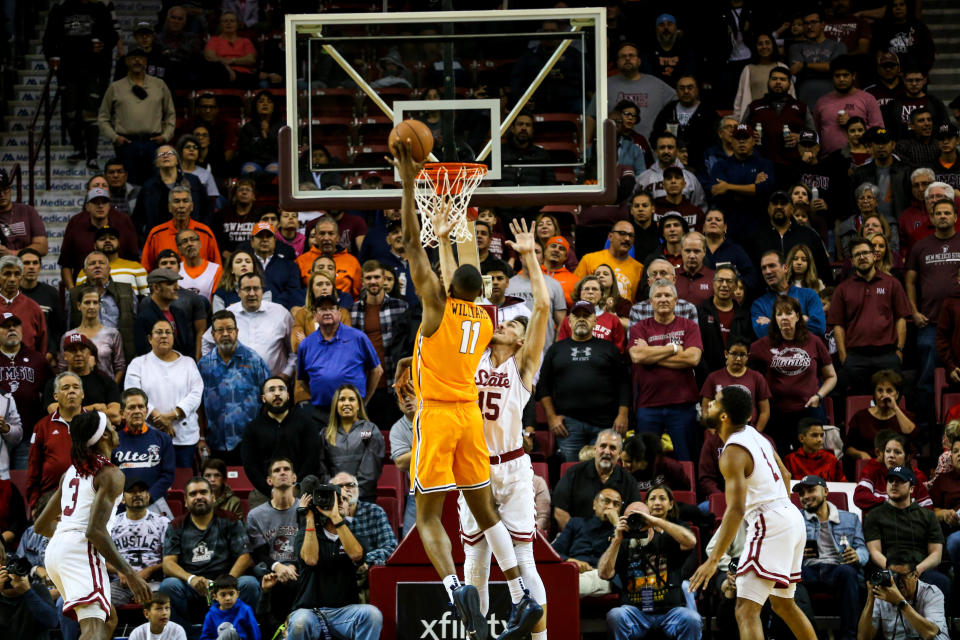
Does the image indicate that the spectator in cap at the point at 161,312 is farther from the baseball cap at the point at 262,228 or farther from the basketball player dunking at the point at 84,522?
the basketball player dunking at the point at 84,522

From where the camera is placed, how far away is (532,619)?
27.8 ft

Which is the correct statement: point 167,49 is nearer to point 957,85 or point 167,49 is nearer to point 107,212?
point 107,212

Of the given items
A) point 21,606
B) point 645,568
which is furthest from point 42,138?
point 645,568

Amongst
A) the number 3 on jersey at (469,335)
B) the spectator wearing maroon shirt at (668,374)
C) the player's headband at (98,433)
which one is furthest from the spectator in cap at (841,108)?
the player's headband at (98,433)

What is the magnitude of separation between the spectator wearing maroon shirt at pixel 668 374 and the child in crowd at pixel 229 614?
382cm

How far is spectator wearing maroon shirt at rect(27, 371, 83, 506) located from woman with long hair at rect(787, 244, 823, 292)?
652cm

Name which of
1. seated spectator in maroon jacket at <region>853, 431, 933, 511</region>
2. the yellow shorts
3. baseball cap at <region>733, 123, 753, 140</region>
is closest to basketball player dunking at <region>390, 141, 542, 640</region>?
the yellow shorts

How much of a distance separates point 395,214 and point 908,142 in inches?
222

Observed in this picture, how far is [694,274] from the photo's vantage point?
13.8 m

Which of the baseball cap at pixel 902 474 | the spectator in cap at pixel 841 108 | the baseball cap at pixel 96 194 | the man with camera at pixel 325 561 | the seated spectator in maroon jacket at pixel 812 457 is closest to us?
the man with camera at pixel 325 561

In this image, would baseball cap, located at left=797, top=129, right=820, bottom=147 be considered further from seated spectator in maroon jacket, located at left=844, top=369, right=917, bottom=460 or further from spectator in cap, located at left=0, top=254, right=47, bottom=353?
spectator in cap, located at left=0, top=254, right=47, bottom=353

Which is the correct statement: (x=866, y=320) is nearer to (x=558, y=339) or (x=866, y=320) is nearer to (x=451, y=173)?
(x=558, y=339)

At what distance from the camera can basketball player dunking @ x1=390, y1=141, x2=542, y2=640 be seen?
855 centimetres

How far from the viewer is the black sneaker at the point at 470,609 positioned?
826 cm
